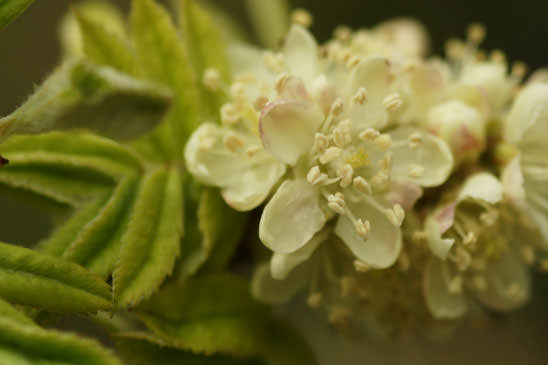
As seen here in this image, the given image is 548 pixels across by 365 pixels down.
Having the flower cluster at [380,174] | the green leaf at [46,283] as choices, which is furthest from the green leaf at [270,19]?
the green leaf at [46,283]

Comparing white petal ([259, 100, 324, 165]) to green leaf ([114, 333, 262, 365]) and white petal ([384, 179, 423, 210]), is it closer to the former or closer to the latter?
white petal ([384, 179, 423, 210])

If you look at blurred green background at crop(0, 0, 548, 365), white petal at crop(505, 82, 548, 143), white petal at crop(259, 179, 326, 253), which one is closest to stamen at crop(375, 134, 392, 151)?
white petal at crop(259, 179, 326, 253)

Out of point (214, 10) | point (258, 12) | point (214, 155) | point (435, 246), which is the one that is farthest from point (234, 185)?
point (214, 10)

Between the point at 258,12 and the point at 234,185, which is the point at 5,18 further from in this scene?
the point at 258,12

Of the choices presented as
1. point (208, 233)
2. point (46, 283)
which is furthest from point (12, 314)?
point (208, 233)

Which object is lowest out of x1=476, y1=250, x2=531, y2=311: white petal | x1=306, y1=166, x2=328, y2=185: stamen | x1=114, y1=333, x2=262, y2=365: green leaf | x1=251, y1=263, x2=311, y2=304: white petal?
x1=476, y1=250, x2=531, y2=311: white petal
